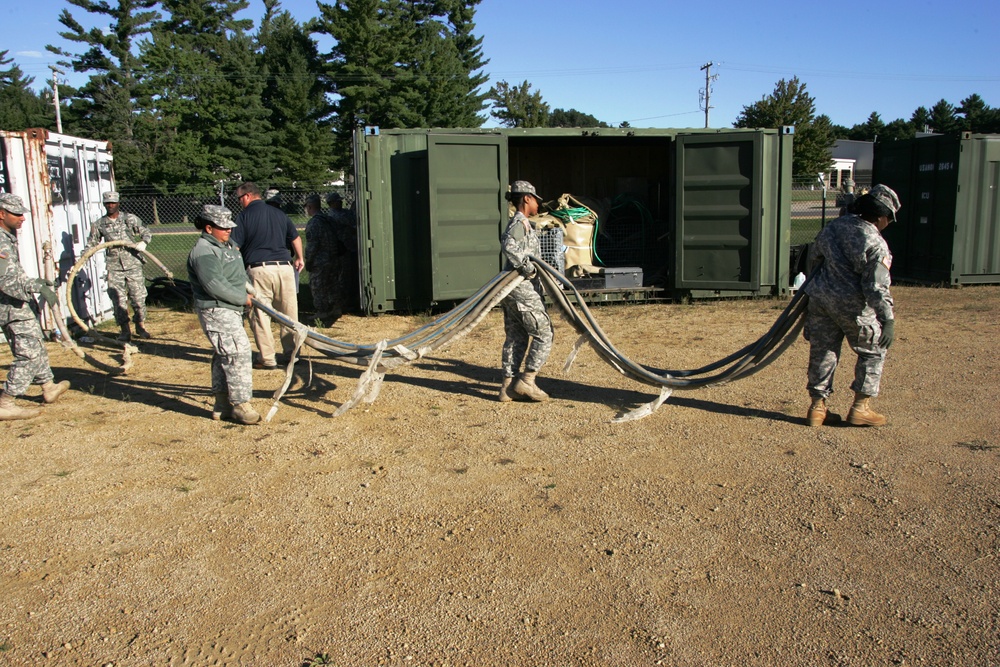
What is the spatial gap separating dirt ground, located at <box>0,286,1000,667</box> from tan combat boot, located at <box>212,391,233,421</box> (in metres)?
0.17

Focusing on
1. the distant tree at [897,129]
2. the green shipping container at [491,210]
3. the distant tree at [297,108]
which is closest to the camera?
the green shipping container at [491,210]

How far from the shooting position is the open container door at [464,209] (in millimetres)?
9883

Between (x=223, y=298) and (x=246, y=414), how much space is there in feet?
2.91

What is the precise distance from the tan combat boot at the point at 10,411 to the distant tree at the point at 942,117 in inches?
3059

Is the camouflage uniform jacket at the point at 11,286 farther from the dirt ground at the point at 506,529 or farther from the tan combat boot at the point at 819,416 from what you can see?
the tan combat boot at the point at 819,416

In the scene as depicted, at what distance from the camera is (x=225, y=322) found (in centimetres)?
567

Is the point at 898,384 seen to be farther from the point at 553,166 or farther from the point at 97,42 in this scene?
the point at 97,42

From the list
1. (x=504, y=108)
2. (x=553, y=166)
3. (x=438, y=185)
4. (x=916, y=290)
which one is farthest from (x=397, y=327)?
(x=504, y=108)

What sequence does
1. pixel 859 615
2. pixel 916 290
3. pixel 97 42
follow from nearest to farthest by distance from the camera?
pixel 859 615 < pixel 916 290 < pixel 97 42

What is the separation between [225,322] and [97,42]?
1655 inches

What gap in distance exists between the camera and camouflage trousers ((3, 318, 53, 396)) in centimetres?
616

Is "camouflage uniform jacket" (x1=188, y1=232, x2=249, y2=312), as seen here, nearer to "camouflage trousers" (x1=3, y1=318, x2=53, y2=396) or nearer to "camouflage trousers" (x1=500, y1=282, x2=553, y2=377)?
"camouflage trousers" (x1=3, y1=318, x2=53, y2=396)

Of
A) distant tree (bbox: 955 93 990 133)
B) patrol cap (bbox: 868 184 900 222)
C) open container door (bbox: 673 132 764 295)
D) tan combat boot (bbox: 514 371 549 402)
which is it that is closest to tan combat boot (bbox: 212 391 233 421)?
tan combat boot (bbox: 514 371 549 402)

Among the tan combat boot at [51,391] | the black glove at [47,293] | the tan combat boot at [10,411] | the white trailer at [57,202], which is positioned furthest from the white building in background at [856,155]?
the tan combat boot at [10,411]
